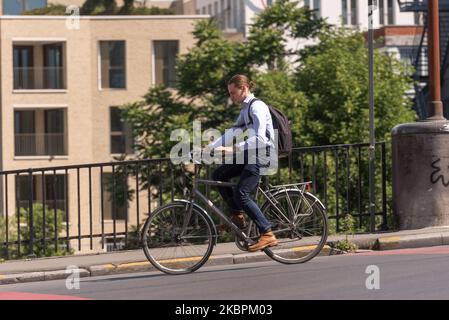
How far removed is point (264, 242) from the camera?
11.7m

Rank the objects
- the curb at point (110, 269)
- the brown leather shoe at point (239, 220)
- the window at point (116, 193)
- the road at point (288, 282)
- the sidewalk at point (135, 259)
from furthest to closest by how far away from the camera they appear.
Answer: the window at point (116, 193) → the sidewalk at point (135, 259) → the curb at point (110, 269) → the brown leather shoe at point (239, 220) → the road at point (288, 282)

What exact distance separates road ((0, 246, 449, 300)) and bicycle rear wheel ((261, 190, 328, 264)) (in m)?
0.15

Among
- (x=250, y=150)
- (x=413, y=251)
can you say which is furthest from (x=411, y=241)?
(x=250, y=150)

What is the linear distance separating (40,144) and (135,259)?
49582mm

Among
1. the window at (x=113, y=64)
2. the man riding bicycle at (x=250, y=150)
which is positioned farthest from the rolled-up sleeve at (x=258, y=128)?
the window at (x=113, y=64)

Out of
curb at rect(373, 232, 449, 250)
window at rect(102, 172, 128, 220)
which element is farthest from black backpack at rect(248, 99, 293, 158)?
window at rect(102, 172, 128, 220)

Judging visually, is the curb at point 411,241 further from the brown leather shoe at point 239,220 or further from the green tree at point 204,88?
the green tree at point 204,88

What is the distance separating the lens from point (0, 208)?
5881 cm

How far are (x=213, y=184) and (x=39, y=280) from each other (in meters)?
2.03

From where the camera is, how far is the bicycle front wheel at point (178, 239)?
11672mm

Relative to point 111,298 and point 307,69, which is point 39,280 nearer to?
point 111,298

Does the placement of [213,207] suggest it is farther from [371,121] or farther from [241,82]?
[371,121]

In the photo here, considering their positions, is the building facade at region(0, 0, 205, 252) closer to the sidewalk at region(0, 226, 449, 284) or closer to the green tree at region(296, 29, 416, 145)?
the green tree at region(296, 29, 416, 145)

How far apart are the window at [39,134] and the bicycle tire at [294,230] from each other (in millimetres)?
50419
